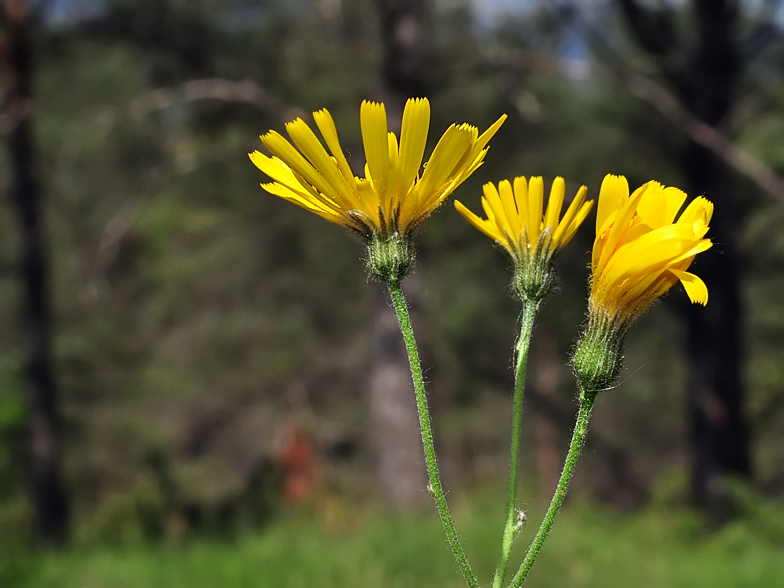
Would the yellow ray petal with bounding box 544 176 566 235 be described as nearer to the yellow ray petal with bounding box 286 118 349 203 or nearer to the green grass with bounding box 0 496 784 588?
the yellow ray petal with bounding box 286 118 349 203

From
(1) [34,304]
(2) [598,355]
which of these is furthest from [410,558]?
(1) [34,304]

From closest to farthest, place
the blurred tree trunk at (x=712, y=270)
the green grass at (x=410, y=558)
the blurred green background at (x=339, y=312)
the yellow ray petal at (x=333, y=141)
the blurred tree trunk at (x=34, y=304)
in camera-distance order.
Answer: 1. the yellow ray petal at (x=333, y=141)
2. the green grass at (x=410, y=558)
3. the blurred green background at (x=339, y=312)
4. the blurred tree trunk at (x=712, y=270)
5. the blurred tree trunk at (x=34, y=304)

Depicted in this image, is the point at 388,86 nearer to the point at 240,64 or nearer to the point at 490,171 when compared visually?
the point at 240,64

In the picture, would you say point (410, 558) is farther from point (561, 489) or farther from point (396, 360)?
point (561, 489)

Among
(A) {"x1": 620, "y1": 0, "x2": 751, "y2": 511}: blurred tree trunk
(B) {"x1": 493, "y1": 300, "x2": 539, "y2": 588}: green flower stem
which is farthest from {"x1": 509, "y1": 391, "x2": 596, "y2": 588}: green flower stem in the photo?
(A) {"x1": 620, "y1": 0, "x2": 751, "y2": 511}: blurred tree trunk

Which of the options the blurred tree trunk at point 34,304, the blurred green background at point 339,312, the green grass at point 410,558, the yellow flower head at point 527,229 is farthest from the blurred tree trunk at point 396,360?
the yellow flower head at point 527,229

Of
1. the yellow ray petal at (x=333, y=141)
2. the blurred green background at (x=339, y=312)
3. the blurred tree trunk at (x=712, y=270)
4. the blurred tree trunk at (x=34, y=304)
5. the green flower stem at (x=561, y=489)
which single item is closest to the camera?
the green flower stem at (x=561, y=489)

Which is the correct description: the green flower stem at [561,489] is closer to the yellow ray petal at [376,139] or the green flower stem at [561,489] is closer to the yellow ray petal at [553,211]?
the yellow ray petal at [553,211]
